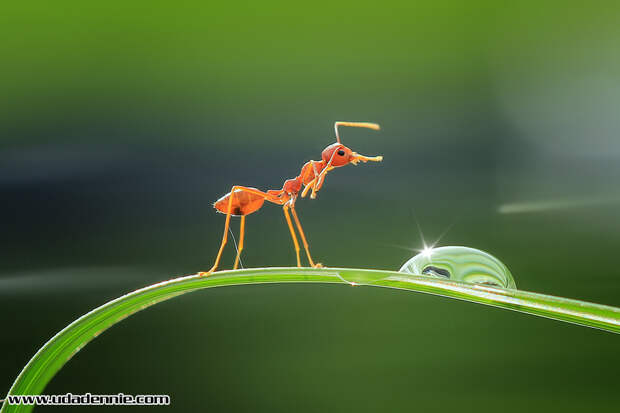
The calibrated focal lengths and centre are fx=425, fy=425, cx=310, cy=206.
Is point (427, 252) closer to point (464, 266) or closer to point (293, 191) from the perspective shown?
point (464, 266)

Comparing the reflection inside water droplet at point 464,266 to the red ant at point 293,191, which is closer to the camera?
the reflection inside water droplet at point 464,266

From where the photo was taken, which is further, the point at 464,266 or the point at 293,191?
the point at 293,191

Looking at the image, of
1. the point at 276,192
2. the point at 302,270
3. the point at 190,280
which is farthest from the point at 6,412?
the point at 276,192

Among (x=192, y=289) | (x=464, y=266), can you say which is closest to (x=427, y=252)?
(x=464, y=266)

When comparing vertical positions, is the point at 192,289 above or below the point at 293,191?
below

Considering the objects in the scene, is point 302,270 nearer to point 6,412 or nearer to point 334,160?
point 334,160

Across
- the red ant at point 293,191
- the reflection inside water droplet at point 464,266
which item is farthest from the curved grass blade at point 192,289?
the red ant at point 293,191

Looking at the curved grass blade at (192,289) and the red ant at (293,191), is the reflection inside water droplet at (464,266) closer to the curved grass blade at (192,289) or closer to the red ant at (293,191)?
the curved grass blade at (192,289)
